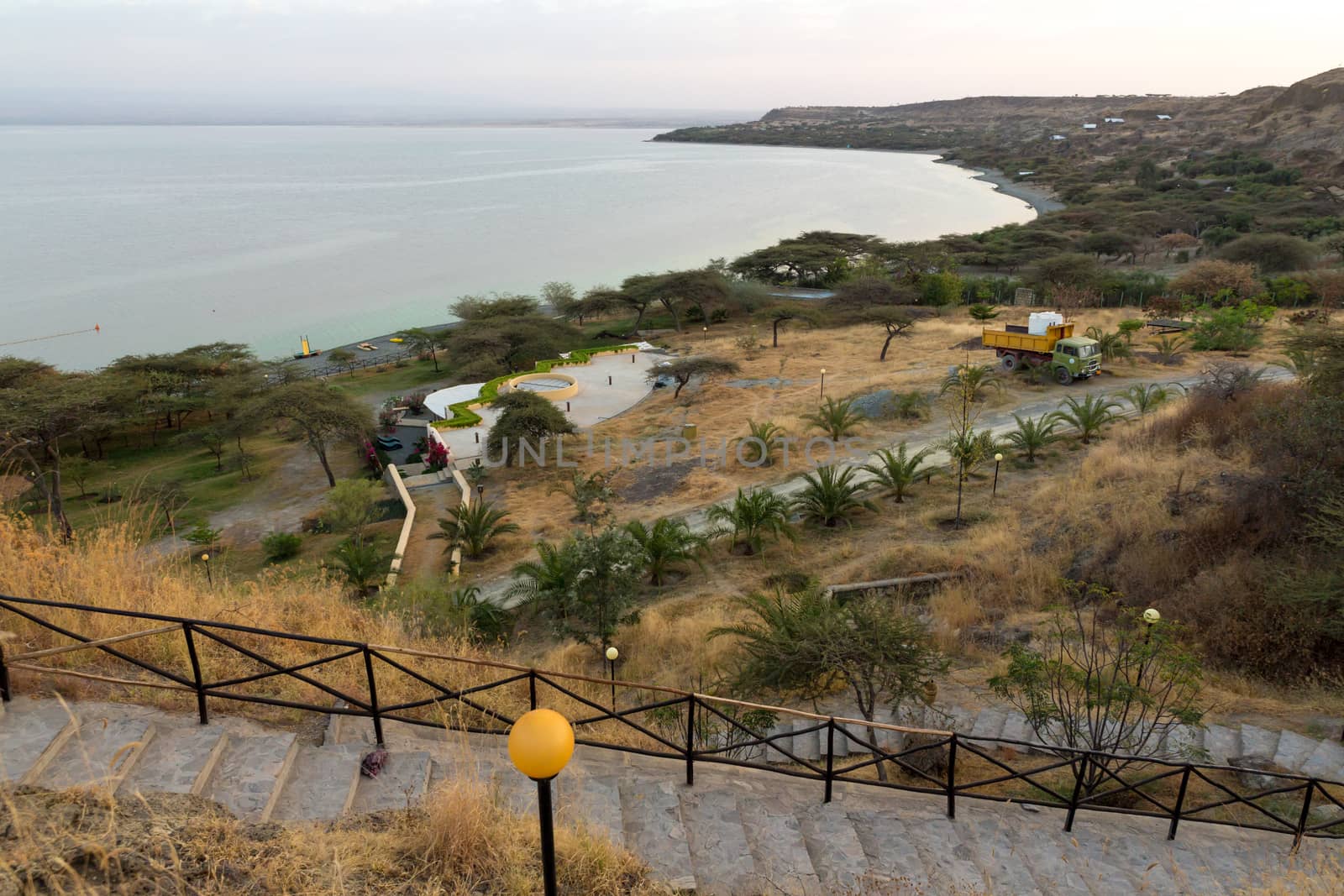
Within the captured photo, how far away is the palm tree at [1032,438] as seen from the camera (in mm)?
18328

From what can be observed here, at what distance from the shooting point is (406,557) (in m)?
17.1

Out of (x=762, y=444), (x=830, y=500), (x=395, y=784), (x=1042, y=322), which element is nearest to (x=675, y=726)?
(x=395, y=784)

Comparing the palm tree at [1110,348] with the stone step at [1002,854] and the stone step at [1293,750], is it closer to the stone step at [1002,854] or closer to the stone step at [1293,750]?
the stone step at [1293,750]

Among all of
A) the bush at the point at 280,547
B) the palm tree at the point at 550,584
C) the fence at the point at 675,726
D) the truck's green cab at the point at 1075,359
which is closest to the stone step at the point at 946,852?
the fence at the point at 675,726

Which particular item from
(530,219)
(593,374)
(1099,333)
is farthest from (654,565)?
(530,219)

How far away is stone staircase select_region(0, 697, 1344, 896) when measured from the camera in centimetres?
452

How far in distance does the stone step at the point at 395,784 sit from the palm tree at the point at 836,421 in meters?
17.9

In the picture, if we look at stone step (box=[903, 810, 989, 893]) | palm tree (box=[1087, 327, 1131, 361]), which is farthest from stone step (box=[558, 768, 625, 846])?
palm tree (box=[1087, 327, 1131, 361])

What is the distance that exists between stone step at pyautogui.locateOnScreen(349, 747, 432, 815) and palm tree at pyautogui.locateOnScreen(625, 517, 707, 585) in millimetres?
9343

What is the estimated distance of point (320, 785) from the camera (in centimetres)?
472

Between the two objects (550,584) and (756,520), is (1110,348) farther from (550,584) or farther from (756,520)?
(550,584)

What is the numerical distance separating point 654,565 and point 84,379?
82.9 feet

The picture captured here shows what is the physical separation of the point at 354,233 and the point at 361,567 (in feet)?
263

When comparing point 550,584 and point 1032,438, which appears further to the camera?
point 1032,438
